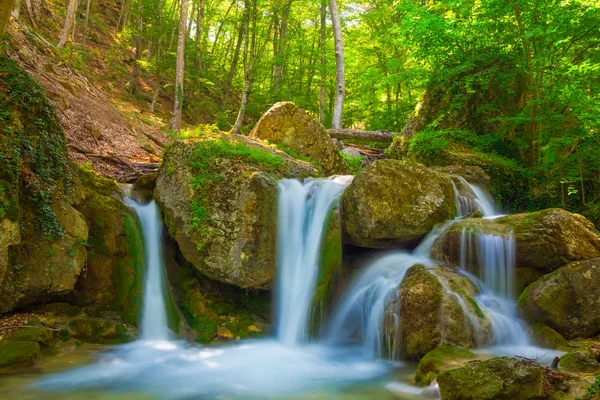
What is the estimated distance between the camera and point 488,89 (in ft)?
40.1

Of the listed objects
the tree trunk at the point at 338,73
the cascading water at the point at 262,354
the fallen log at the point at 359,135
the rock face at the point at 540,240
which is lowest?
the cascading water at the point at 262,354

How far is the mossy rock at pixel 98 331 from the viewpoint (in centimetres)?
606

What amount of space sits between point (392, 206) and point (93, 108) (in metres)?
10.4

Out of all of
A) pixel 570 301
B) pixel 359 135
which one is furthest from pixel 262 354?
pixel 359 135

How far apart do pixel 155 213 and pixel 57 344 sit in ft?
10.2

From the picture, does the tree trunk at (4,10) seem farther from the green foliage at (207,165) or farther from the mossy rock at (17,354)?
the mossy rock at (17,354)

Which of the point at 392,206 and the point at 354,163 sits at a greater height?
the point at 354,163

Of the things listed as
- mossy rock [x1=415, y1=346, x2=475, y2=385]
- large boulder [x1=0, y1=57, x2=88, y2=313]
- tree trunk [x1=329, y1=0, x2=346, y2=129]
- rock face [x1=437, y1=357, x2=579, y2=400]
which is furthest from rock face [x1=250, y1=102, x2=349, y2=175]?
rock face [x1=437, y1=357, x2=579, y2=400]

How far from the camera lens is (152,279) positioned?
7.44 metres

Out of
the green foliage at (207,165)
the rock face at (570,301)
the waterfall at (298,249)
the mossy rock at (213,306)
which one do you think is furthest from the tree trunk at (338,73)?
the rock face at (570,301)

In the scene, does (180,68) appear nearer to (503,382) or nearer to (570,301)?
(570,301)

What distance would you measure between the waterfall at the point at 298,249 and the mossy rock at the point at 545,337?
3703 mm

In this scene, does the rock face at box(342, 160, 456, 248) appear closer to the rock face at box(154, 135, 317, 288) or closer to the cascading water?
the cascading water

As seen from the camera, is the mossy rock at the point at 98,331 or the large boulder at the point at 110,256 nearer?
the mossy rock at the point at 98,331
